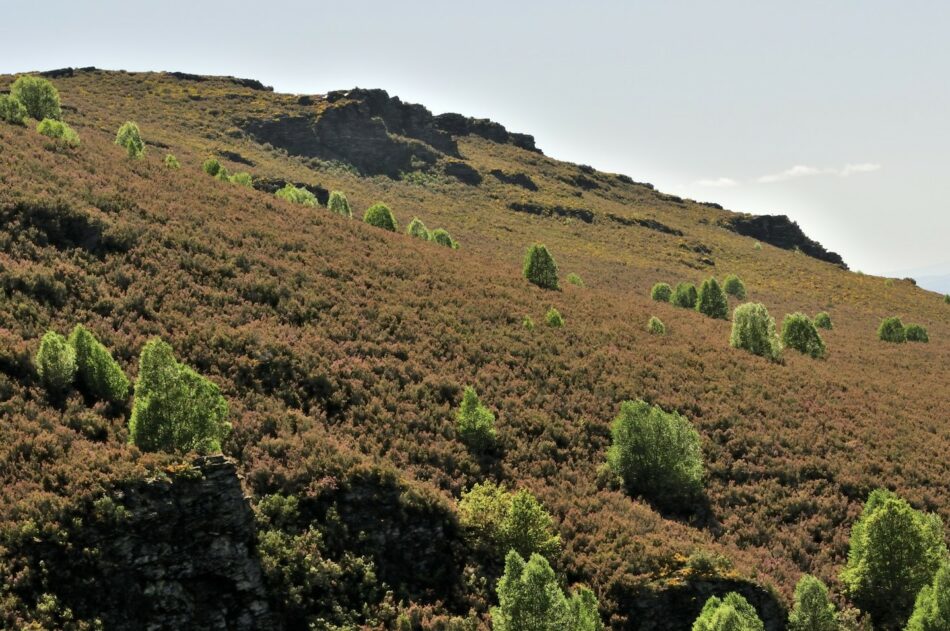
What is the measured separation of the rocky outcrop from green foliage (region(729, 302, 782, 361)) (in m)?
99.5

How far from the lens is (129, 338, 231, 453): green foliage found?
12.8 meters

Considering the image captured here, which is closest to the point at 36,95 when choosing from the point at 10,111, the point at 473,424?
the point at 10,111

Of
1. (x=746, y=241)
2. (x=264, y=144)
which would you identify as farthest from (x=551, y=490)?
(x=746, y=241)

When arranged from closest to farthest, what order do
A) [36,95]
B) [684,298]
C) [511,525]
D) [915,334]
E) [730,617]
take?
[730,617] < [511,525] < [36,95] < [684,298] < [915,334]

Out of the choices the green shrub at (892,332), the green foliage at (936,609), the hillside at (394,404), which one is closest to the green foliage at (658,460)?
the hillside at (394,404)

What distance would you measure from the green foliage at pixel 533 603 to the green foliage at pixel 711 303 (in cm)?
3836

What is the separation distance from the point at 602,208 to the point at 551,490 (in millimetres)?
Answer: 102359

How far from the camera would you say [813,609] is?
13.7 m

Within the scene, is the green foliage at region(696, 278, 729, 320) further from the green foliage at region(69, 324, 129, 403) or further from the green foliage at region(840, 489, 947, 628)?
the green foliage at region(69, 324, 129, 403)

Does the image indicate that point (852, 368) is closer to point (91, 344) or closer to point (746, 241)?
point (91, 344)

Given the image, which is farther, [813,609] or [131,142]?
[131,142]

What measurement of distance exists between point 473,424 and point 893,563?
1172 cm

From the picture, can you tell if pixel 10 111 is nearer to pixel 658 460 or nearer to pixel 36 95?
pixel 36 95

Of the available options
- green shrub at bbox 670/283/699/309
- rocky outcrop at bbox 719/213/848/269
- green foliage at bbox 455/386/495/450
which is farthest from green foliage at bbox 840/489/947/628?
rocky outcrop at bbox 719/213/848/269
